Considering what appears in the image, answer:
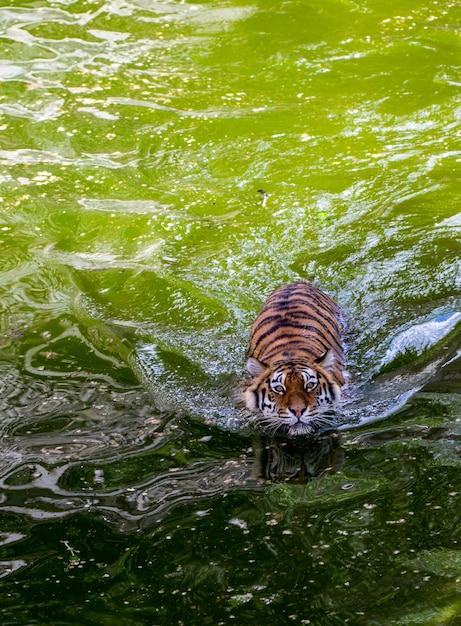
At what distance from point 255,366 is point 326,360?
0.33 metres

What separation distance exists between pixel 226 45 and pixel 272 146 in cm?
214

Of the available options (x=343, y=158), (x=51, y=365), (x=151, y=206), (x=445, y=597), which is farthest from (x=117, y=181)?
(x=445, y=597)

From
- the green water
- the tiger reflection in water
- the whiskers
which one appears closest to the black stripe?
the green water

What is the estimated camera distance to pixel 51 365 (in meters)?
4.73

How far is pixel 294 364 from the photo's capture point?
13.2 feet

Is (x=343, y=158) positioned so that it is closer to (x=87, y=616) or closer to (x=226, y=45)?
(x=226, y=45)

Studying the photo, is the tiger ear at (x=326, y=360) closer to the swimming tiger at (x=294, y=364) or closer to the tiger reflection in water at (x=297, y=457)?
the swimming tiger at (x=294, y=364)

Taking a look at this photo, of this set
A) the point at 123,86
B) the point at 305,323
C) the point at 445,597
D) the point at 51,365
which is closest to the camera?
the point at 445,597

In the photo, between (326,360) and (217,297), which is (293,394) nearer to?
(326,360)

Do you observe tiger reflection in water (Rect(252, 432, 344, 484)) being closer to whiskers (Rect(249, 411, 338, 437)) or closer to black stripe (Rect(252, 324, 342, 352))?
whiskers (Rect(249, 411, 338, 437))

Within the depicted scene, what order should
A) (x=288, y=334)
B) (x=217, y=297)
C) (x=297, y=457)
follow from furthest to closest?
(x=217, y=297), (x=288, y=334), (x=297, y=457)

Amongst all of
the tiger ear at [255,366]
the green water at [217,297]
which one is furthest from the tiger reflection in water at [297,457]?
the tiger ear at [255,366]

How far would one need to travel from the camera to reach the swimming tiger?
154 inches

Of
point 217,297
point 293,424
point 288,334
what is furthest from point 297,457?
point 217,297
